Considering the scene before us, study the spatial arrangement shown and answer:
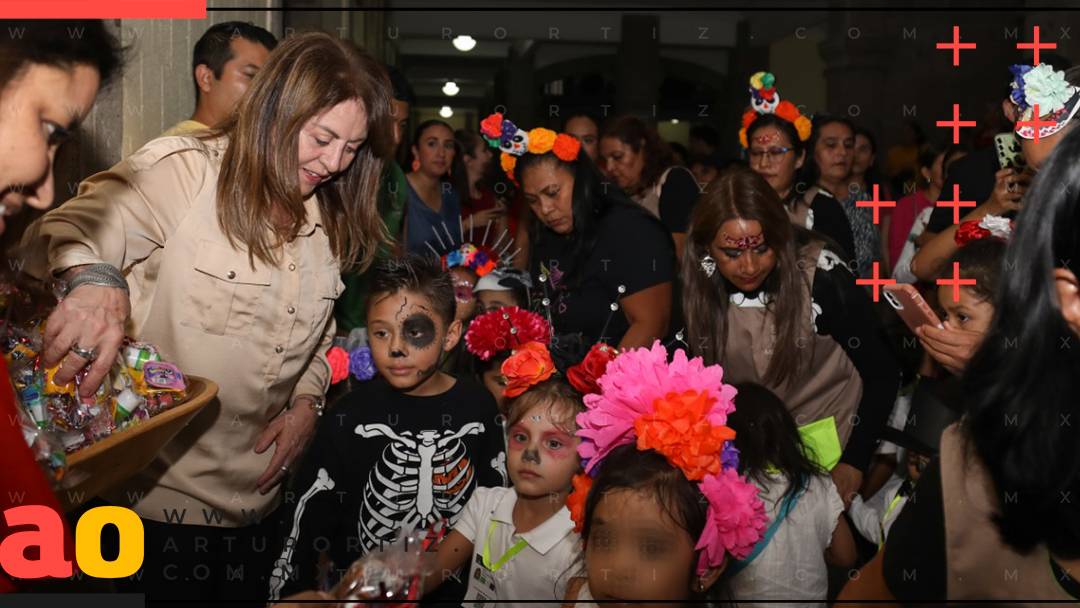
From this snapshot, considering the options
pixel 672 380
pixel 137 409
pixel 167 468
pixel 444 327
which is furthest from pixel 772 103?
pixel 137 409

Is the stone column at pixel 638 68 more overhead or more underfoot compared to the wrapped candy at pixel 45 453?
more overhead

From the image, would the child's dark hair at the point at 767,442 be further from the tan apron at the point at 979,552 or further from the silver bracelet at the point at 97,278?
the silver bracelet at the point at 97,278

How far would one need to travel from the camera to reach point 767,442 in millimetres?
2715

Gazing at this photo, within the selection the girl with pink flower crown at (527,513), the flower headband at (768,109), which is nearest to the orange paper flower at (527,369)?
the girl with pink flower crown at (527,513)

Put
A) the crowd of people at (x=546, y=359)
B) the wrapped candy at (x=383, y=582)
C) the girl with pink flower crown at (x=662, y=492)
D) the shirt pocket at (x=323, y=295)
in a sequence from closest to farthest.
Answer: the crowd of people at (x=546, y=359), the wrapped candy at (x=383, y=582), the girl with pink flower crown at (x=662, y=492), the shirt pocket at (x=323, y=295)

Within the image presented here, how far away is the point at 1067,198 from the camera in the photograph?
3.86 feet

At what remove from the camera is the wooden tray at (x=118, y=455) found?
1408 mm

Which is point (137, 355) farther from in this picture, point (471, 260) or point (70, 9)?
point (471, 260)

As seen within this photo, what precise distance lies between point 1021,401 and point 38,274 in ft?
4.87

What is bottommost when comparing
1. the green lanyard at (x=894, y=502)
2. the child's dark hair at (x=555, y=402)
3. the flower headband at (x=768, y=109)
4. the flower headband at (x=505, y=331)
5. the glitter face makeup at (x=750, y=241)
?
the green lanyard at (x=894, y=502)

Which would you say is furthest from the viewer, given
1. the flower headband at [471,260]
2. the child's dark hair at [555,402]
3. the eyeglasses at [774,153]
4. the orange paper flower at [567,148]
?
the eyeglasses at [774,153]

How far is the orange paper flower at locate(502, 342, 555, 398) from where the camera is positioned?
8.91 ft

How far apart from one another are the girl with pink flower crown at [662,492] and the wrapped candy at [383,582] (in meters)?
0.57

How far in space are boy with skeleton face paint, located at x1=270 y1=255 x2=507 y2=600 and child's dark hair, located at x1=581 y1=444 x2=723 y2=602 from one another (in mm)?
828
